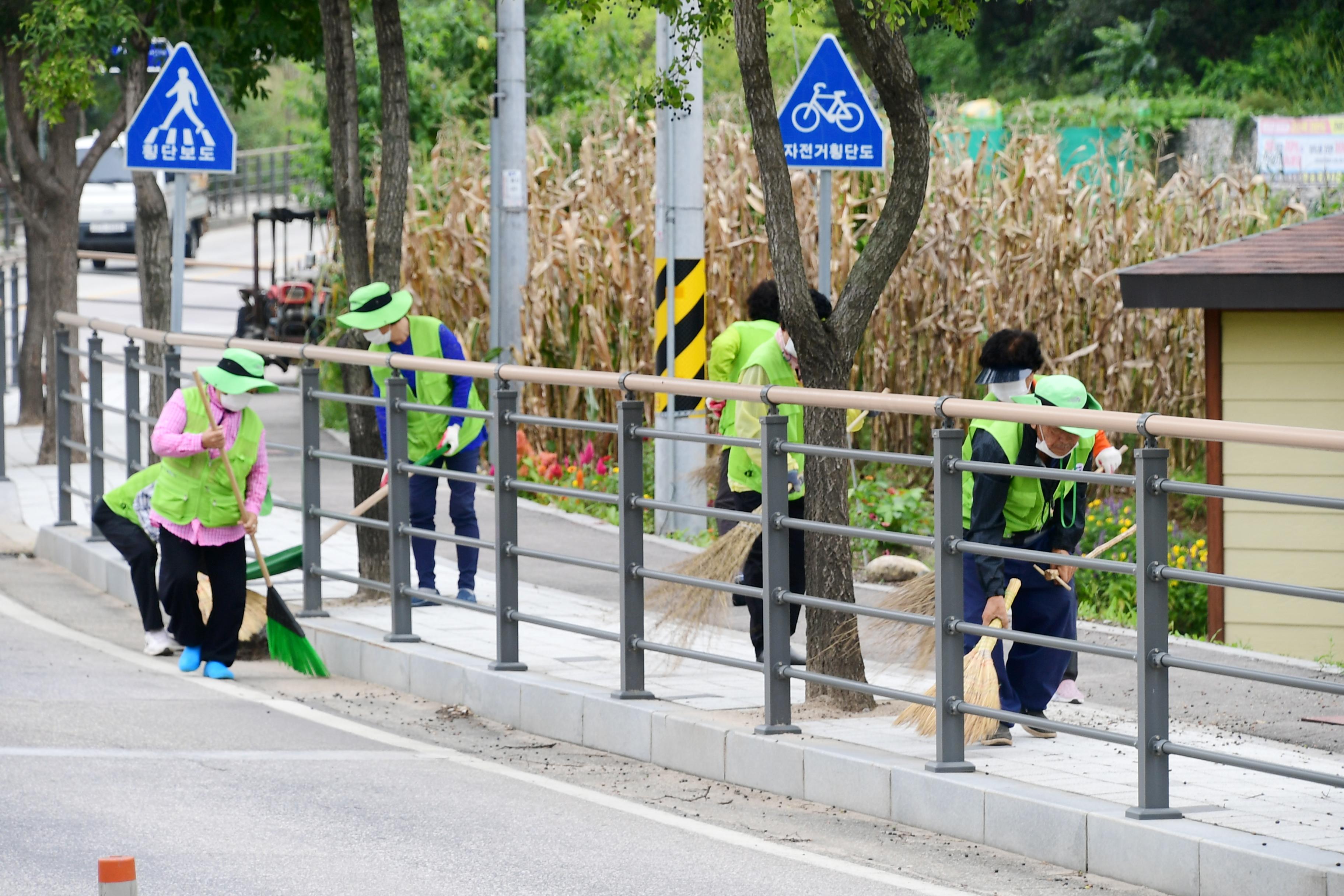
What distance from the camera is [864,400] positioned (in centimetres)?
A: 697

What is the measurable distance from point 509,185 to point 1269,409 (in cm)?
711

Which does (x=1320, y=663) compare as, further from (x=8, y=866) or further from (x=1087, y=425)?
(x=8, y=866)

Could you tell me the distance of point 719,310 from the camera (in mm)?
16531

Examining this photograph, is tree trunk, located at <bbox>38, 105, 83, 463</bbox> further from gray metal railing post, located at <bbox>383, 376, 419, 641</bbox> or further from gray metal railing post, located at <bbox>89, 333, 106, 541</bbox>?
gray metal railing post, located at <bbox>383, 376, 419, 641</bbox>

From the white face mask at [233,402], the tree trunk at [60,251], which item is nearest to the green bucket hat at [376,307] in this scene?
the white face mask at [233,402]

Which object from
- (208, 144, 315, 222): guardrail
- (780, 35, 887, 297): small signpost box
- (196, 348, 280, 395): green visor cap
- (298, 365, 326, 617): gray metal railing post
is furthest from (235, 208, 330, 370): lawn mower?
(208, 144, 315, 222): guardrail

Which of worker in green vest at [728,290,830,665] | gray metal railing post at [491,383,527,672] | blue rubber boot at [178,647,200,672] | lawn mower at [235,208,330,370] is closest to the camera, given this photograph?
gray metal railing post at [491,383,527,672]

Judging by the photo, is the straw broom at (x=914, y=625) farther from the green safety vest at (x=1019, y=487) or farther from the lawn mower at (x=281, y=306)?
the lawn mower at (x=281, y=306)

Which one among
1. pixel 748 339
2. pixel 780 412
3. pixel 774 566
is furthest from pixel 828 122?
pixel 774 566

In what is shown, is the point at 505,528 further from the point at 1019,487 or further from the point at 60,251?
the point at 60,251

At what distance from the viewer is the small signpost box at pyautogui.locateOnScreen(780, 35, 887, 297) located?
11.0 metres

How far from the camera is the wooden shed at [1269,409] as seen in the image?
11.0 meters

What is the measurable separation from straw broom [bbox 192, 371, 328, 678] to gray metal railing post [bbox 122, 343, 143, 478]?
2.45 m

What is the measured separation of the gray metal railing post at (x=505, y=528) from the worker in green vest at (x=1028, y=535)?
204 cm
